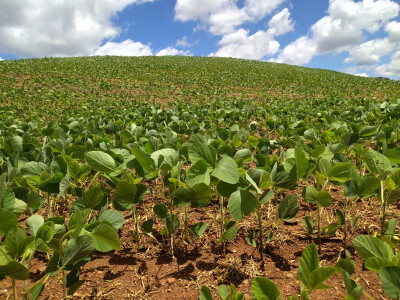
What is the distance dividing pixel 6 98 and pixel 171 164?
A: 69.0 feet

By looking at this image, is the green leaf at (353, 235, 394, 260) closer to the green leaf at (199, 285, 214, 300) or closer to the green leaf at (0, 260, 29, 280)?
the green leaf at (199, 285, 214, 300)

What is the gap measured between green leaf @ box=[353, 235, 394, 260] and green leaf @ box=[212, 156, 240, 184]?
0.58 m

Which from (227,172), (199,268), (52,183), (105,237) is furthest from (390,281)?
(52,183)

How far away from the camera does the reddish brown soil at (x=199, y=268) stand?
60.6 inches

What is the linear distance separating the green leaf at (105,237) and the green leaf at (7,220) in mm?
288

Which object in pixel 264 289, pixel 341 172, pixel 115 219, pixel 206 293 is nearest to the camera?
pixel 264 289

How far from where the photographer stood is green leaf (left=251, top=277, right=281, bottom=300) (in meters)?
0.98

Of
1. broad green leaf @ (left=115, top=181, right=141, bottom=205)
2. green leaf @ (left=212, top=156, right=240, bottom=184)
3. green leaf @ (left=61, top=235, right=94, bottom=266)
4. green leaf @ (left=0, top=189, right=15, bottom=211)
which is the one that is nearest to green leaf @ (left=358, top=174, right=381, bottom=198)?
green leaf @ (left=212, top=156, right=240, bottom=184)

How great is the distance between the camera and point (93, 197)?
1.46 meters

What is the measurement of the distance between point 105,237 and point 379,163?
1.63 m

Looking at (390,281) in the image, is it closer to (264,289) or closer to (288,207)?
(264,289)

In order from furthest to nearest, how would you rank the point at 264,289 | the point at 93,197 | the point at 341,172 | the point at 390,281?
the point at 341,172 → the point at 93,197 → the point at 264,289 → the point at 390,281

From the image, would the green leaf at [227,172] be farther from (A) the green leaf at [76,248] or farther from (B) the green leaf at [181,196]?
(A) the green leaf at [76,248]

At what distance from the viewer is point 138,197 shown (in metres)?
1.66
